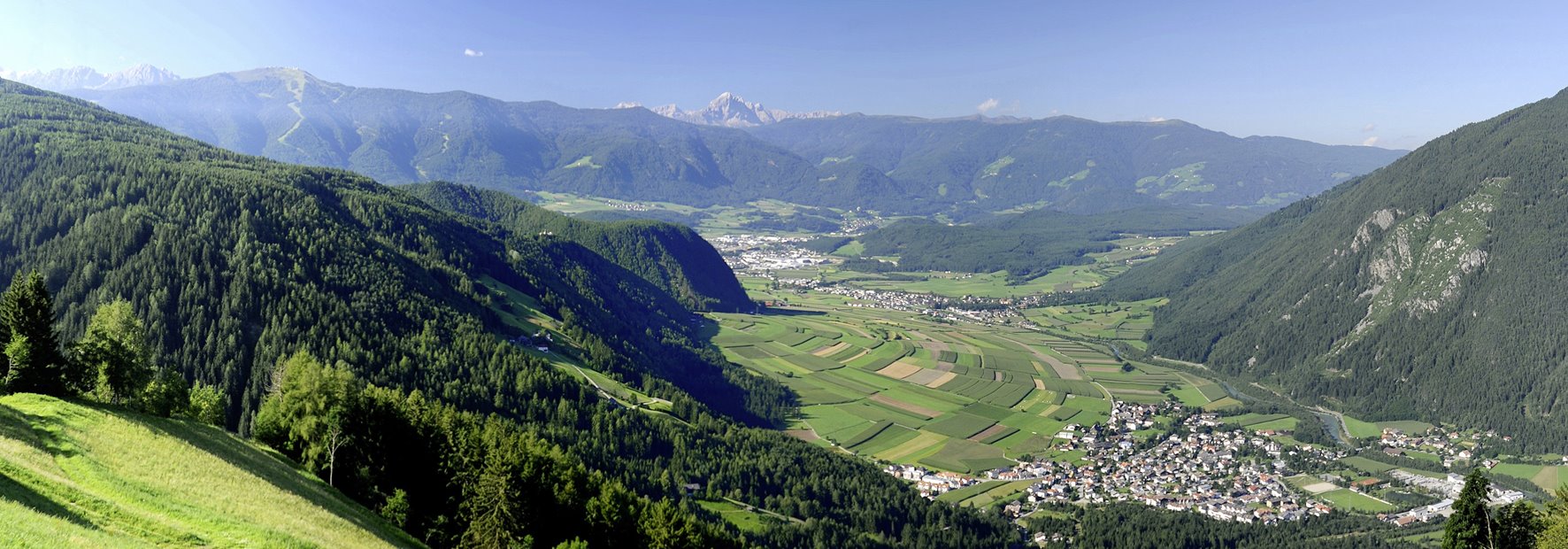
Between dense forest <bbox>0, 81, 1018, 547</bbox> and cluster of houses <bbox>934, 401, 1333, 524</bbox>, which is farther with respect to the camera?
cluster of houses <bbox>934, 401, 1333, 524</bbox>

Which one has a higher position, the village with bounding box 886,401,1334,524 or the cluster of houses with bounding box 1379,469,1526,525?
the cluster of houses with bounding box 1379,469,1526,525

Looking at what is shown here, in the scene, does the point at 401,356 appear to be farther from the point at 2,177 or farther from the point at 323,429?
the point at 2,177

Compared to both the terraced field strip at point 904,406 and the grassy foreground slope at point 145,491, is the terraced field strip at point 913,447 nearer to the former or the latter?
the terraced field strip at point 904,406

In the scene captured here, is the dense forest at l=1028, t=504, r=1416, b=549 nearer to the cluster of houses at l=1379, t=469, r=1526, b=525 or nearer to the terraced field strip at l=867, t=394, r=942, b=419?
the cluster of houses at l=1379, t=469, r=1526, b=525

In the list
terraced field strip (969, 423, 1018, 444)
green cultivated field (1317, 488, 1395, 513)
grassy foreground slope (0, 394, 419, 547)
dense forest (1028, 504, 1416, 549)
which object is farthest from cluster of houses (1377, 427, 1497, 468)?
grassy foreground slope (0, 394, 419, 547)

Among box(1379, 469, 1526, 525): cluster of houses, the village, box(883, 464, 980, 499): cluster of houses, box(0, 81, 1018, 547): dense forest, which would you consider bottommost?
box(883, 464, 980, 499): cluster of houses

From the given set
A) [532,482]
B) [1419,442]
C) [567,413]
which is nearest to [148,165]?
[567,413]
